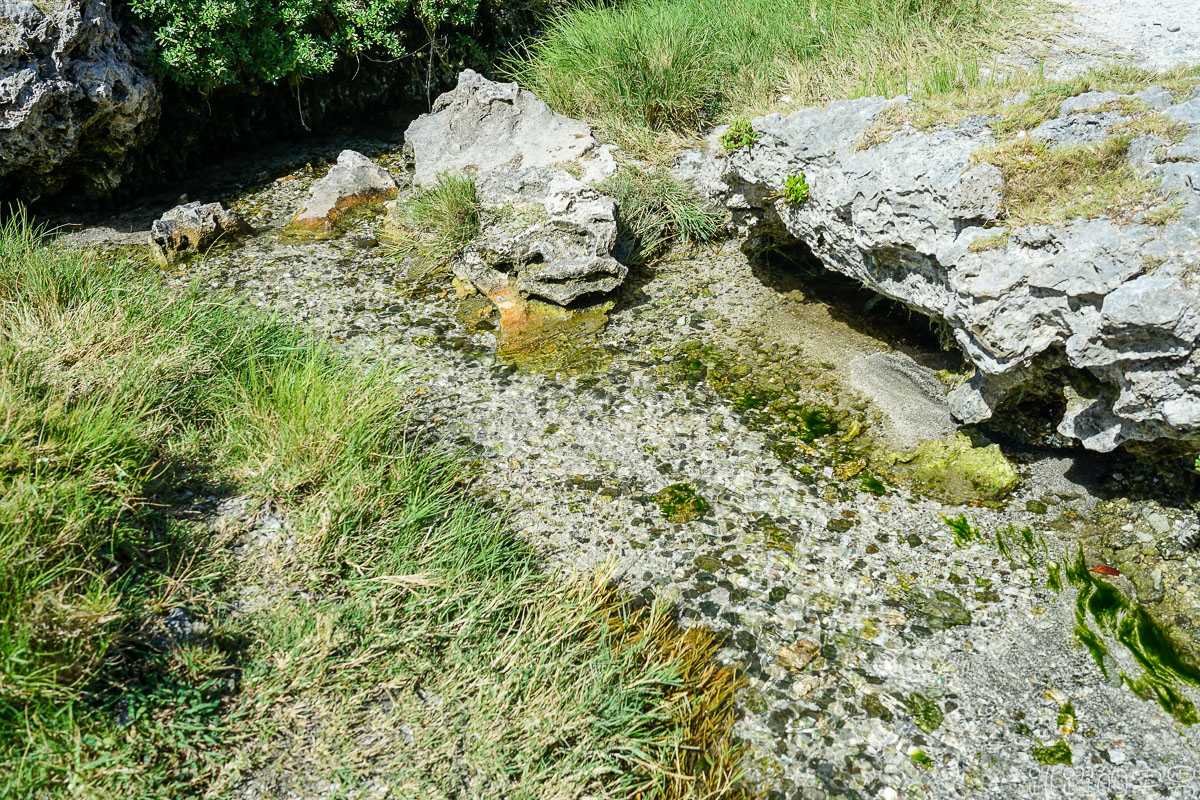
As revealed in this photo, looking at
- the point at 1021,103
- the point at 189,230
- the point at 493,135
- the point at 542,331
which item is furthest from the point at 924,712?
the point at 189,230

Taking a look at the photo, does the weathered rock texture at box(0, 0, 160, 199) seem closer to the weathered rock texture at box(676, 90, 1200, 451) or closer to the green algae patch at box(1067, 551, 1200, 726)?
the weathered rock texture at box(676, 90, 1200, 451)

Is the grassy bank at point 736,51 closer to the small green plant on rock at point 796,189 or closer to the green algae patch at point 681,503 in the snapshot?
the small green plant on rock at point 796,189

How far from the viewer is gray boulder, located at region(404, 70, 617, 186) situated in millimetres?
7578

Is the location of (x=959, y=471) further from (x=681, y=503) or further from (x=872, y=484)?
(x=681, y=503)

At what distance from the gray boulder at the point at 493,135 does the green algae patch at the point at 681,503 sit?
3967mm

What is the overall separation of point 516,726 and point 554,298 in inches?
151

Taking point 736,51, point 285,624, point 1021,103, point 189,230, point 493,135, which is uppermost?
point 1021,103

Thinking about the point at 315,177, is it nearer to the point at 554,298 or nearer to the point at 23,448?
the point at 554,298

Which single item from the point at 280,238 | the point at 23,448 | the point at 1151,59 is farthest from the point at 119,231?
the point at 1151,59

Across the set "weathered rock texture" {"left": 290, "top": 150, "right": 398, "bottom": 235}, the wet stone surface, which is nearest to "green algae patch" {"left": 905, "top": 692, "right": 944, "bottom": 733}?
the wet stone surface

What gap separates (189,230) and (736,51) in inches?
220

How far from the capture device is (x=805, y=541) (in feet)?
14.2

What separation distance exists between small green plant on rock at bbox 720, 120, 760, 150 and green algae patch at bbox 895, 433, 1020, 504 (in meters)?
2.52

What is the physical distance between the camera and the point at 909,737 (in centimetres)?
340
